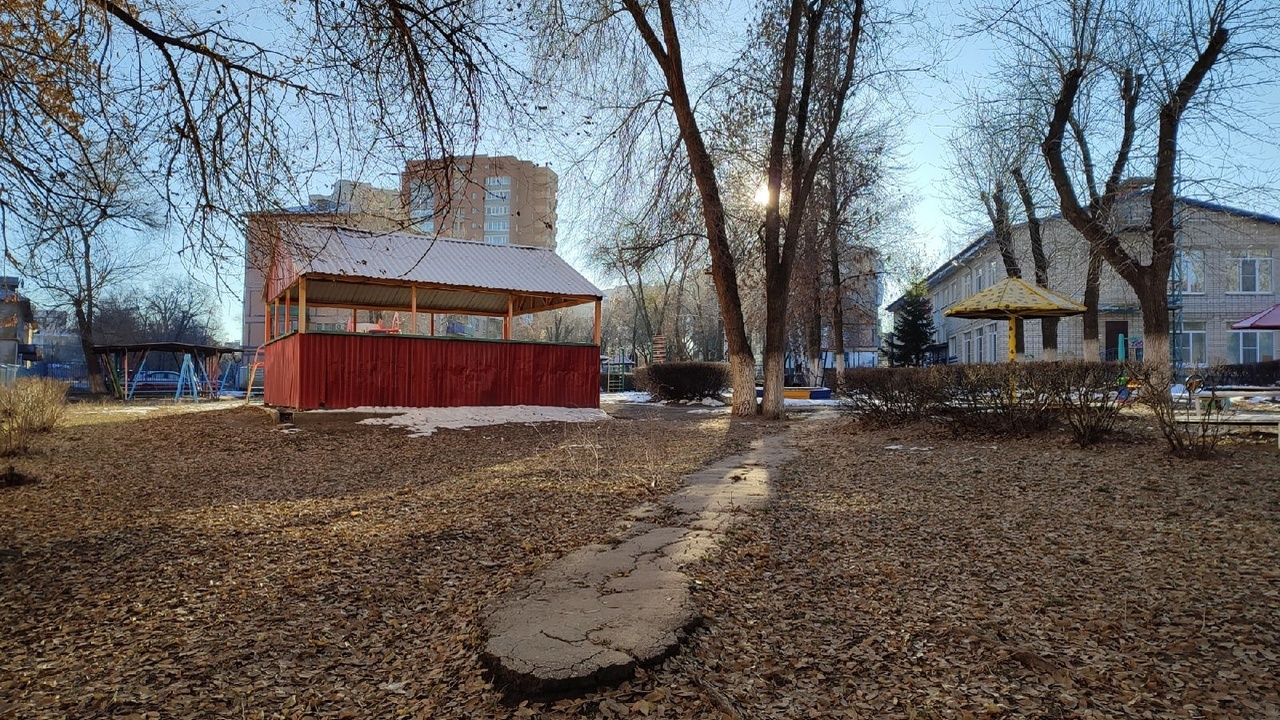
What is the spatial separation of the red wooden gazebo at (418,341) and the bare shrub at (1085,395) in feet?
31.5

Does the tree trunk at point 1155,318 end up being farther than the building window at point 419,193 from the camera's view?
Yes

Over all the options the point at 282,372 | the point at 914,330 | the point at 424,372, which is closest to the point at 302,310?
the point at 424,372

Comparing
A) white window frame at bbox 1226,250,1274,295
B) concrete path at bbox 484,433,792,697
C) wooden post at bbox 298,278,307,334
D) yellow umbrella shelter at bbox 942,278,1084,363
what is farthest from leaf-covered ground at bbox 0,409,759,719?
white window frame at bbox 1226,250,1274,295

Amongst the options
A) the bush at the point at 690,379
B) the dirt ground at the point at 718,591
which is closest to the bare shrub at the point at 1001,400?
the dirt ground at the point at 718,591

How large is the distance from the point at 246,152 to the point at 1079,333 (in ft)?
103

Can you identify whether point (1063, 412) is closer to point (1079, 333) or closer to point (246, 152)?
point (246, 152)

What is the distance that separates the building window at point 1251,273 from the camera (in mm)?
29234

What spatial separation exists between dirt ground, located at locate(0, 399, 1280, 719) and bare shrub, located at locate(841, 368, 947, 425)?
3107 millimetres

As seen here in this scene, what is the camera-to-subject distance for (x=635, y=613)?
322 centimetres

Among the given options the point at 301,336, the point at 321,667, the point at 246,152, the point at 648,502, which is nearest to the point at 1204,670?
the point at 321,667

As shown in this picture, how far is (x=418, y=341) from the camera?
14.5 meters

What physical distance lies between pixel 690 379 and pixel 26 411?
54.5 feet

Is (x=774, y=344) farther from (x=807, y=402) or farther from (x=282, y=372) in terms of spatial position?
(x=282, y=372)

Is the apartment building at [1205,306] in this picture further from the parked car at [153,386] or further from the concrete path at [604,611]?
the parked car at [153,386]
